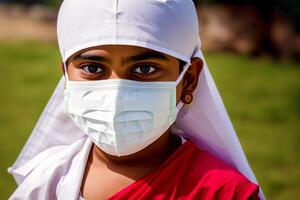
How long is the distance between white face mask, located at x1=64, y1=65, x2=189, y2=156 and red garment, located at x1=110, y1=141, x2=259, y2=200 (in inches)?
5.2

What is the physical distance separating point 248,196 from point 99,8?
891 mm

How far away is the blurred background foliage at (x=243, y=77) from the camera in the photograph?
20.1ft

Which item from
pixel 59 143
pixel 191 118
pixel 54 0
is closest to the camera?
pixel 191 118

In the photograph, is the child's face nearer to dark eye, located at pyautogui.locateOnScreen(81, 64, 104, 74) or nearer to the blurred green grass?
dark eye, located at pyautogui.locateOnScreen(81, 64, 104, 74)

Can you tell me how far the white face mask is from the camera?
240cm

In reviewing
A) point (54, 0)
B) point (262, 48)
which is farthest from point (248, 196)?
point (54, 0)

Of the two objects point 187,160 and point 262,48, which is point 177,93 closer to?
point 187,160

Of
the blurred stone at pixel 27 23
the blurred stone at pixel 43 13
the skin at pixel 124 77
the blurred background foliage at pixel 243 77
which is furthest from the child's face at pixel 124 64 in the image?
the blurred stone at pixel 43 13

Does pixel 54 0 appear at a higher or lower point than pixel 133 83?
lower

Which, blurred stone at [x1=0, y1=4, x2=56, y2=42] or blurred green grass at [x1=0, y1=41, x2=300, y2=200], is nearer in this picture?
blurred green grass at [x1=0, y1=41, x2=300, y2=200]

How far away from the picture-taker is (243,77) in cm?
922

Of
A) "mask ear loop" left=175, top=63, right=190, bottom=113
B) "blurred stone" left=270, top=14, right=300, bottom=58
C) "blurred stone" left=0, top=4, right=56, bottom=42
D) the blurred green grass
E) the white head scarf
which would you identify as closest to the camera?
the white head scarf

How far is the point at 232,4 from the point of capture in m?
11.2

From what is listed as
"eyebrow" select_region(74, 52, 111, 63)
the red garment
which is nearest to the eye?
"eyebrow" select_region(74, 52, 111, 63)
